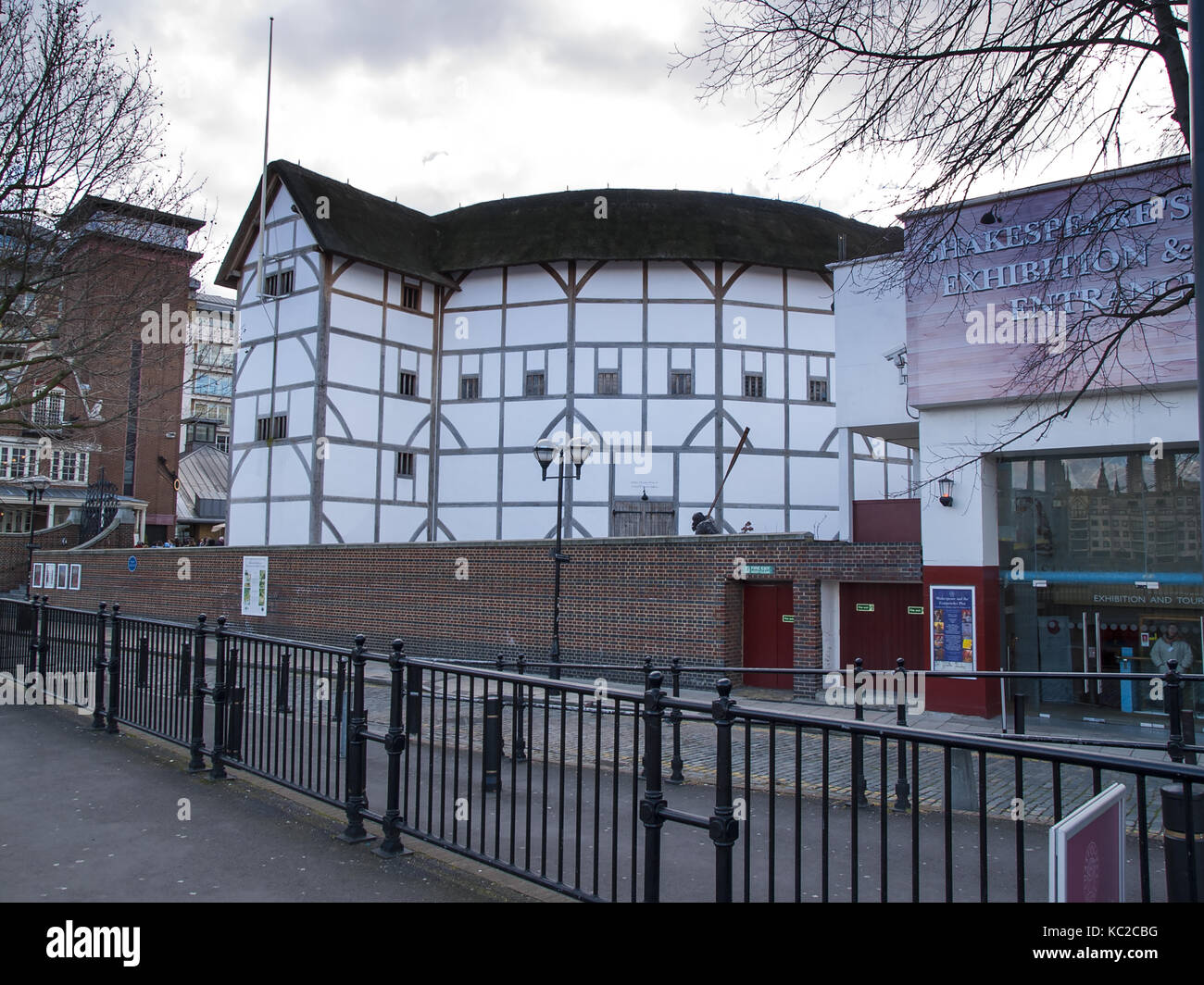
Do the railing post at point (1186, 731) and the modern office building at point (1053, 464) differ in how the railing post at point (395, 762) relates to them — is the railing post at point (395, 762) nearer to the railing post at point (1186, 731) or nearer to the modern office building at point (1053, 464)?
the railing post at point (1186, 731)

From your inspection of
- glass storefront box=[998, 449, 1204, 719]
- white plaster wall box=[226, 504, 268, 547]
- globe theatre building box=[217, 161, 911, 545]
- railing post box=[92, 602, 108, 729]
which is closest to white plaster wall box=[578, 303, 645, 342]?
globe theatre building box=[217, 161, 911, 545]

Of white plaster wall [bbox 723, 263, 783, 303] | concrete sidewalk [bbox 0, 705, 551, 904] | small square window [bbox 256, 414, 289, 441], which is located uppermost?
white plaster wall [bbox 723, 263, 783, 303]

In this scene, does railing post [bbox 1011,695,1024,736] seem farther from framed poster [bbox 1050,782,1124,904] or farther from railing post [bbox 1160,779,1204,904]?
framed poster [bbox 1050,782,1124,904]

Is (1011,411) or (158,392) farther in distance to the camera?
(1011,411)

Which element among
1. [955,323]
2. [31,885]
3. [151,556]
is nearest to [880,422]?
[955,323]

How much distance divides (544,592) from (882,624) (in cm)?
747

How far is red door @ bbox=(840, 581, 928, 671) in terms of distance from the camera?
55.4ft

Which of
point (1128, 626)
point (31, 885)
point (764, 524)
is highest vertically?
point (764, 524)

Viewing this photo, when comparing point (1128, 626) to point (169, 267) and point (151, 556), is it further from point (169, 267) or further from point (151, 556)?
point (151, 556)

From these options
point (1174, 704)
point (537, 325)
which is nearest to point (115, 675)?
point (1174, 704)

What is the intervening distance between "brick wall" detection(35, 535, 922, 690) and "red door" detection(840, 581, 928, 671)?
0.58 m
